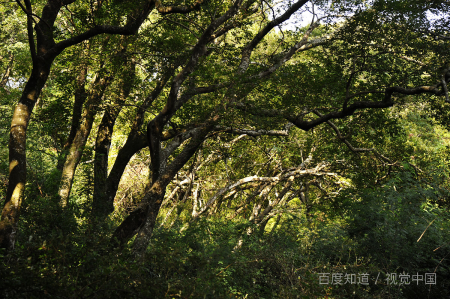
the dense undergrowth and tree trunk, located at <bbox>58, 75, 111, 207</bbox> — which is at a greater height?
tree trunk, located at <bbox>58, 75, 111, 207</bbox>

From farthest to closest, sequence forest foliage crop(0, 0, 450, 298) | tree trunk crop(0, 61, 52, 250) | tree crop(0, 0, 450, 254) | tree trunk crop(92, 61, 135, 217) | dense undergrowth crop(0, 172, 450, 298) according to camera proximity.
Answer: tree trunk crop(92, 61, 135, 217) < tree crop(0, 0, 450, 254) < forest foliage crop(0, 0, 450, 298) < tree trunk crop(0, 61, 52, 250) < dense undergrowth crop(0, 172, 450, 298)

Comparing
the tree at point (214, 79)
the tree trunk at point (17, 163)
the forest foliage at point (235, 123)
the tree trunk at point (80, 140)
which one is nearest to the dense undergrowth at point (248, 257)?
the forest foliage at point (235, 123)

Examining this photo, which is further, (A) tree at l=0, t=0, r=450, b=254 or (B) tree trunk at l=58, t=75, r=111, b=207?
(B) tree trunk at l=58, t=75, r=111, b=207

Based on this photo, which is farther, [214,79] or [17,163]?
[214,79]

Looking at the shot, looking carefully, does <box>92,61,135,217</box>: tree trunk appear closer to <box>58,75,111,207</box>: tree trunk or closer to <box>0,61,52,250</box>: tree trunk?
<box>58,75,111,207</box>: tree trunk

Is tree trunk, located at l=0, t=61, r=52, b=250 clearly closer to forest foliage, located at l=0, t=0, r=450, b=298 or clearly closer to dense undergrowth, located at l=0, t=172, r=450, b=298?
forest foliage, located at l=0, t=0, r=450, b=298

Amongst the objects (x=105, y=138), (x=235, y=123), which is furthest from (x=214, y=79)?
(x=105, y=138)

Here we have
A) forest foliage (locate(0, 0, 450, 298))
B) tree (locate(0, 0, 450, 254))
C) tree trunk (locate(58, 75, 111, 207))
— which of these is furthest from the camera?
tree trunk (locate(58, 75, 111, 207))

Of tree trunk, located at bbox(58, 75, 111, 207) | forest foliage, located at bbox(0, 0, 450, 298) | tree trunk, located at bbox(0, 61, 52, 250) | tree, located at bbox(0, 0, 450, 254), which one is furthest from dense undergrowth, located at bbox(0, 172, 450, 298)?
tree trunk, located at bbox(58, 75, 111, 207)

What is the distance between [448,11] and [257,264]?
634cm

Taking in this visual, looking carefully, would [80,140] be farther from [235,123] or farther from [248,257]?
[248,257]

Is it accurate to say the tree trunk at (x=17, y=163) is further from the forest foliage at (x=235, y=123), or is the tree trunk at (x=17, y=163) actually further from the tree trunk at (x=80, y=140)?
the tree trunk at (x=80, y=140)

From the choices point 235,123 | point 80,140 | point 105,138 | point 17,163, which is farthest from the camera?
point 105,138

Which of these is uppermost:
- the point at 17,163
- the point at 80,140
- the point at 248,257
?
the point at 80,140
